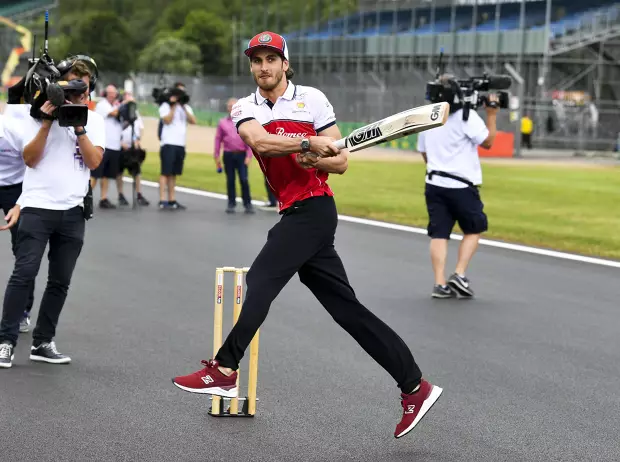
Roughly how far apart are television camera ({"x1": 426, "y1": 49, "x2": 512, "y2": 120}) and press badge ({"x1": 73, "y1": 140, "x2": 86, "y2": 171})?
410cm

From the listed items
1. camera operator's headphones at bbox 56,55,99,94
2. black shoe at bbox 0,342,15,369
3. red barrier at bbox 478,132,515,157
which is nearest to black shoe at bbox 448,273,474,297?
camera operator's headphones at bbox 56,55,99,94

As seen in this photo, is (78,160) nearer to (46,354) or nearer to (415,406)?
(46,354)

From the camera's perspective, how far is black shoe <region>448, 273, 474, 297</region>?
34.7ft

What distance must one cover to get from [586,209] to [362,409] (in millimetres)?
15427

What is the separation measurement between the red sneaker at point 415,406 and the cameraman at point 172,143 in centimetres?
1297

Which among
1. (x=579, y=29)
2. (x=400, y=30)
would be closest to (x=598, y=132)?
(x=579, y=29)

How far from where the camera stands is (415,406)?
5.75 m

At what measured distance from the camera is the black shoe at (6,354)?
7141 millimetres

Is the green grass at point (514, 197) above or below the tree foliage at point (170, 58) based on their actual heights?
below

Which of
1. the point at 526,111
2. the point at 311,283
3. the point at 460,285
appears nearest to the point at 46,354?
the point at 311,283

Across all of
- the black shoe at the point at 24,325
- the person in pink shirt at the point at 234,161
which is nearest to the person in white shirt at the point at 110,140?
the person in pink shirt at the point at 234,161

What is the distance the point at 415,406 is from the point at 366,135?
144 centimetres

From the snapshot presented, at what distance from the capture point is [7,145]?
7.97 meters

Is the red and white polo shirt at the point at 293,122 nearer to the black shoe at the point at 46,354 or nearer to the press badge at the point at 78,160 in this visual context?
the press badge at the point at 78,160
